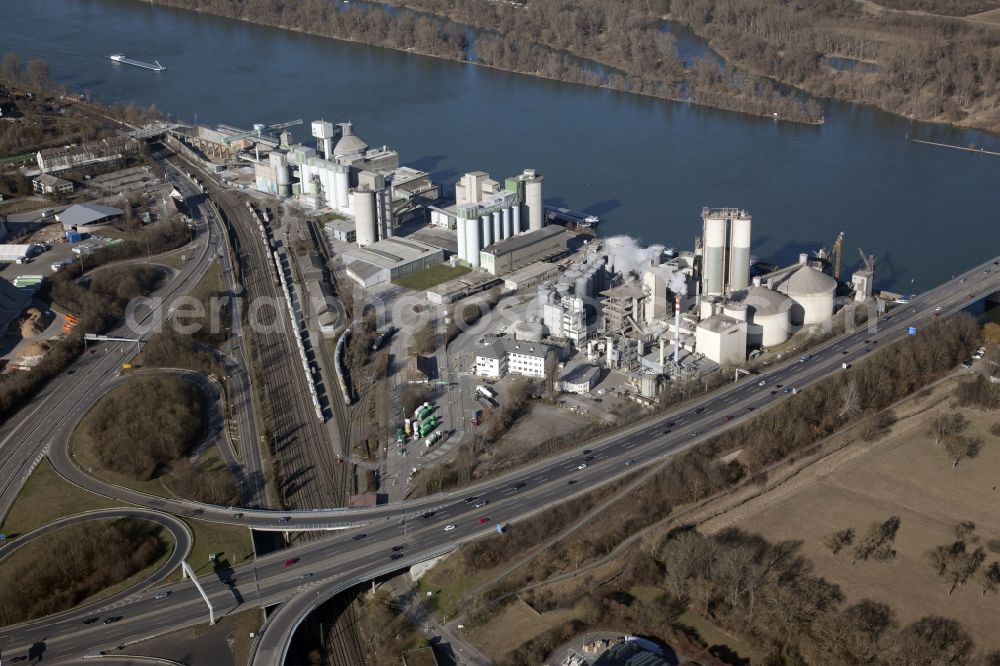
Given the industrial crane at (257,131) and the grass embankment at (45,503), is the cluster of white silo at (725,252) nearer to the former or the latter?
the grass embankment at (45,503)

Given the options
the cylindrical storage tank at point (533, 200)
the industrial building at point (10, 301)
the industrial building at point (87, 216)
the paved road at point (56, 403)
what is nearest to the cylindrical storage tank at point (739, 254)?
the cylindrical storage tank at point (533, 200)

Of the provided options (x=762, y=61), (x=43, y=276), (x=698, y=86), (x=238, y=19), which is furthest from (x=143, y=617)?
(x=238, y=19)

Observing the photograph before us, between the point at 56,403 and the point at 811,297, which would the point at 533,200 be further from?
the point at 56,403

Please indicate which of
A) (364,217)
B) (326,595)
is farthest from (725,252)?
(326,595)

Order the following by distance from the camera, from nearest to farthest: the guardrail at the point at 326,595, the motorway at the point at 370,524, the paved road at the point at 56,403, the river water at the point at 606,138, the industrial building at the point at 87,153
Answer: the guardrail at the point at 326,595, the motorway at the point at 370,524, the paved road at the point at 56,403, the river water at the point at 606,138, the industrial building at the point at 87,153

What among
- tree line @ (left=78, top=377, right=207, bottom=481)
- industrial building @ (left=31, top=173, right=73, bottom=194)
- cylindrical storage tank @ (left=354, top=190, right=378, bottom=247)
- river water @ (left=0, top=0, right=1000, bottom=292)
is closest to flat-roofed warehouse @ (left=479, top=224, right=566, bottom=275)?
river water @ (left=0, top=0, right=1000, bottom=292)

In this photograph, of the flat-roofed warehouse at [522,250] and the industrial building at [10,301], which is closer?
the industrial building at [10,301]
